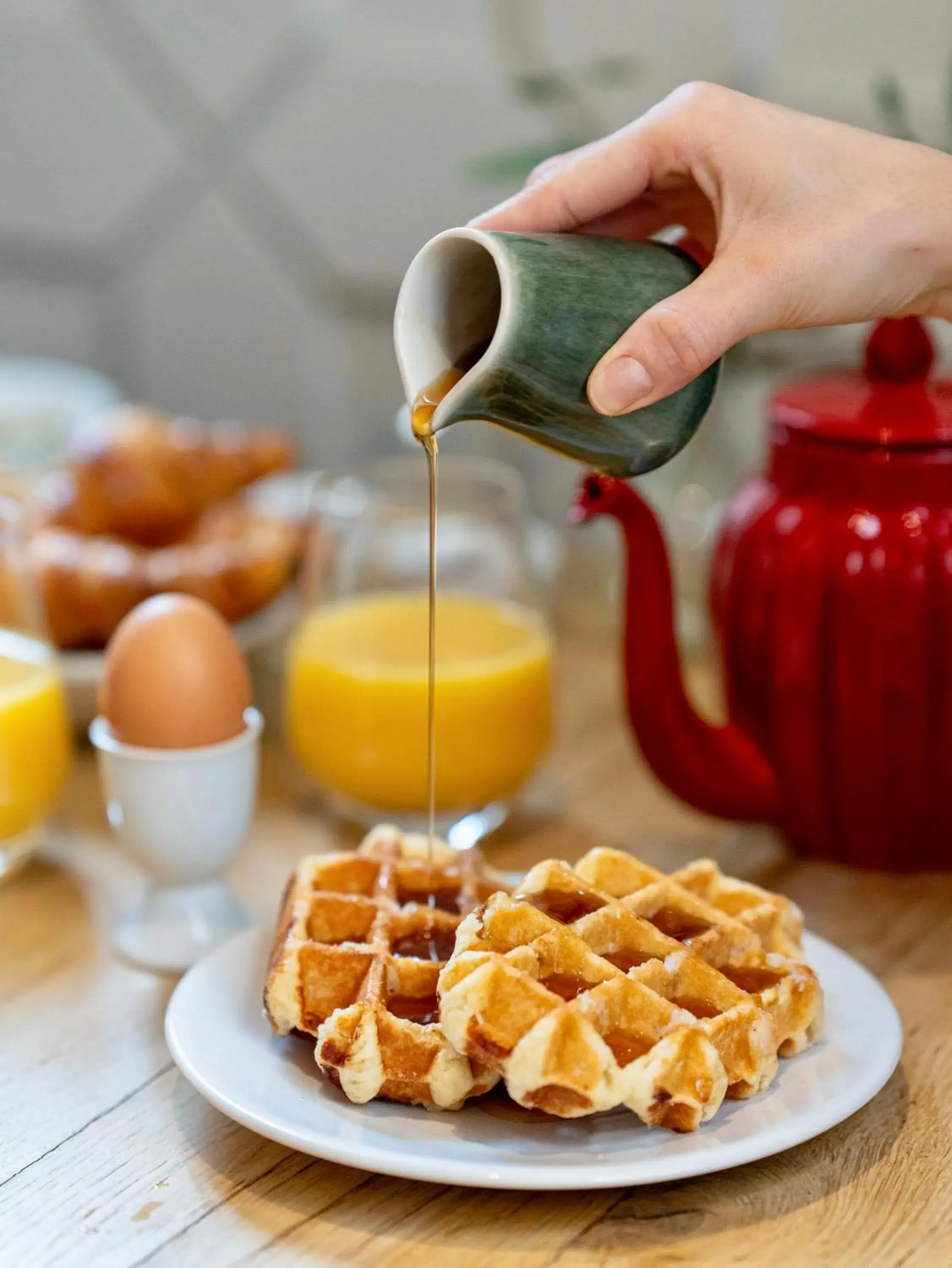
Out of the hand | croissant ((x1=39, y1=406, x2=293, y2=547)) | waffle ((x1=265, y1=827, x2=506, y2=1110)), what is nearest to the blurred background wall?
croissant ((x1=39, y1=406, x2=293, y2=547))

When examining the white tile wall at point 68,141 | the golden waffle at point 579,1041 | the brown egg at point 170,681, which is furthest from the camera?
the white tile wall at point 68,141

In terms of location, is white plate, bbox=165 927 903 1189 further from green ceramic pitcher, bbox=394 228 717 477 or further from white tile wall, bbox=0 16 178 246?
white tile wall, bbox=0 16 178 246

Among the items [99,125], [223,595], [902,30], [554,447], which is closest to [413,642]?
[223,595]

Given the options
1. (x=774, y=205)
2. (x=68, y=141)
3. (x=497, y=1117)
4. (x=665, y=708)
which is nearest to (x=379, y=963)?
(x=497, y=1117)

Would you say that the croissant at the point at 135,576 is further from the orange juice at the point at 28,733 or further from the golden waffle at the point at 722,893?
the golden waffle at the point at 722,893

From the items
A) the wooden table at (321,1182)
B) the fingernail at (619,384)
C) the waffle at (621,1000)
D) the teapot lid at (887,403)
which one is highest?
the fingernail at (619,384)

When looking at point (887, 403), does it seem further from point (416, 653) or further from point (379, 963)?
point (379, 963)

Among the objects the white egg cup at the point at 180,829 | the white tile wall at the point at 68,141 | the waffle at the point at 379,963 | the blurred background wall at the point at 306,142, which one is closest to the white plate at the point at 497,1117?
the waffle at the point at 379,963

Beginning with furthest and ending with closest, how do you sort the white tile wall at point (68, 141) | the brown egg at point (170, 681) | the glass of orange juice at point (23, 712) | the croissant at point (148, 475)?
the white tile wall at point (68, 141)
the croissant at point (148, 475)
the glass of orange juice at point (23, 712)
the brown egg at point (170, 681)
